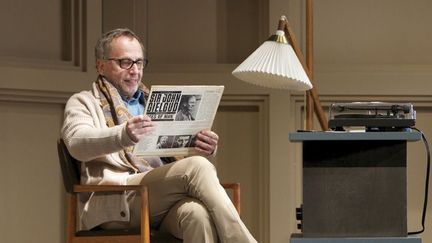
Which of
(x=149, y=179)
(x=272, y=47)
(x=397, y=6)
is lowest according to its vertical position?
(x=149, y=179)

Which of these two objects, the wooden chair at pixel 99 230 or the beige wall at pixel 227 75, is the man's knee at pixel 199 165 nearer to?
the wooden chair at pixel 99 230

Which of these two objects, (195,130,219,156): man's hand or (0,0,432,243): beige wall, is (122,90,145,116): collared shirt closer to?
(195,130,219,156): man's hand

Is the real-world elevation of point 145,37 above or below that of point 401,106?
above

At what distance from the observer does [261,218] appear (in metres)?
4.62

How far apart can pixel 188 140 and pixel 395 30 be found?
190 cm

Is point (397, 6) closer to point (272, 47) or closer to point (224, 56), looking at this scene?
point (224, 56)

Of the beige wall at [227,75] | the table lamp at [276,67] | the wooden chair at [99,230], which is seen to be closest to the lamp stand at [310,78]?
the table lamp at [276,67]

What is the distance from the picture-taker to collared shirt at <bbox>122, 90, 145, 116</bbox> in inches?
134

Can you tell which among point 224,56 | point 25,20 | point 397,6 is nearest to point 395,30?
point 397,6

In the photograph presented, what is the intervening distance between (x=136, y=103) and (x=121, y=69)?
16 centimetres

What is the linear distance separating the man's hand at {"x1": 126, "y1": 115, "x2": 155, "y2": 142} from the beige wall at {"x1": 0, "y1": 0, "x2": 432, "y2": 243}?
1.54m

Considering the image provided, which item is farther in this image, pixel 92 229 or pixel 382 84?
pixel 382 84

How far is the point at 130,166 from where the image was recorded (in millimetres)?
3309

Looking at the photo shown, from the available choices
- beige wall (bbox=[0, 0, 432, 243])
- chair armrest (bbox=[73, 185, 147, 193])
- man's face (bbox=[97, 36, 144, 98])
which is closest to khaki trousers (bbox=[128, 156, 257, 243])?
chair armrest (bbox=[73, 185, 147, 193])
